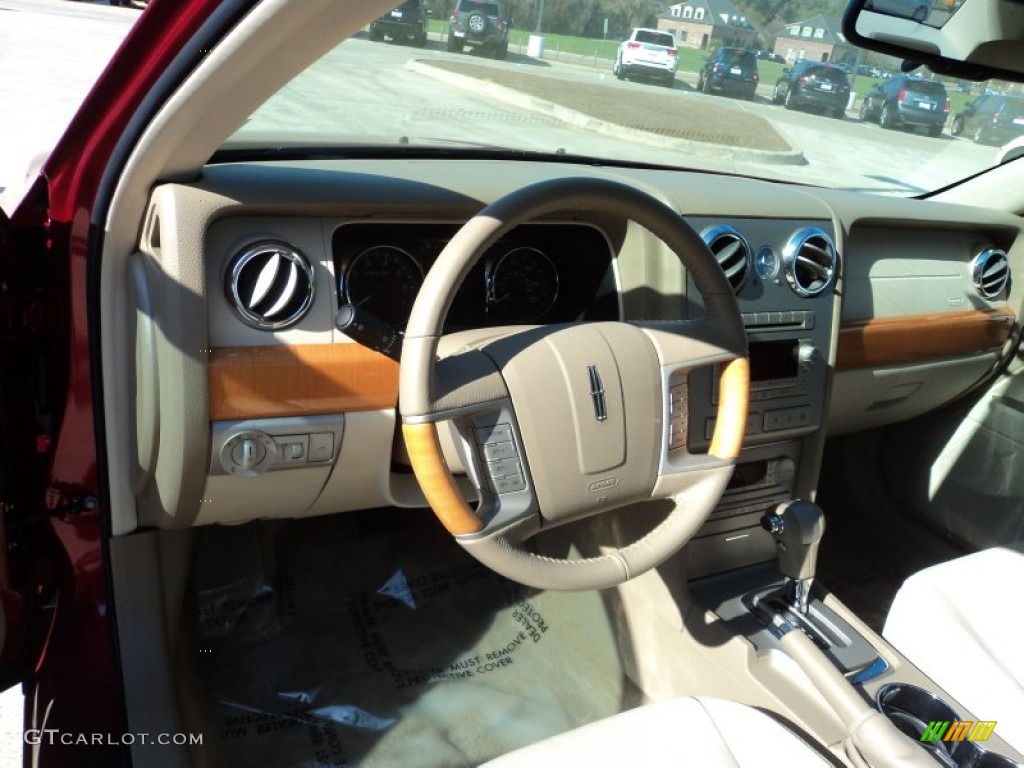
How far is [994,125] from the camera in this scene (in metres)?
2.88

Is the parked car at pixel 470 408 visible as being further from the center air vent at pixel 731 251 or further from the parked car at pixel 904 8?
the parked car at pixel 904 8

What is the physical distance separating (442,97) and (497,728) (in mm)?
1738

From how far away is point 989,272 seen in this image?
115 inches

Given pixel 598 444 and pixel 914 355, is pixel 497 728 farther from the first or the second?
pixel 914 355

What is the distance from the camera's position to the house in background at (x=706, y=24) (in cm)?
229

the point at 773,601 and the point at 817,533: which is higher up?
the point at 817,533

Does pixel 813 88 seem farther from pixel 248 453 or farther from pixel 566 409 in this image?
pixel 248 453

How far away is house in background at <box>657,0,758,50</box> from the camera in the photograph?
90.0 inches

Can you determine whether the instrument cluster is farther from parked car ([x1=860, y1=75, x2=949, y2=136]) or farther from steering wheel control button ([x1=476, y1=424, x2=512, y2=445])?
parked car ([x1=860, y1=75, x2=949, y2=136])

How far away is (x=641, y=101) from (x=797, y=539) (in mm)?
1380

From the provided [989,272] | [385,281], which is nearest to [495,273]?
[385,281]

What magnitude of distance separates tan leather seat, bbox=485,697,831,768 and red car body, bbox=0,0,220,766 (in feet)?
3.23

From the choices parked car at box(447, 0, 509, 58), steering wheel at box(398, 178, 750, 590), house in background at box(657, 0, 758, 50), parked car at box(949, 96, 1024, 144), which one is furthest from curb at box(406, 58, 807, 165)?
steering wheel at box(398, 178, 750, 590)

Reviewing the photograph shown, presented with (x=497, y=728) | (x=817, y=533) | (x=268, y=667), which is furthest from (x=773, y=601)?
Result: (x=268, y=667)
